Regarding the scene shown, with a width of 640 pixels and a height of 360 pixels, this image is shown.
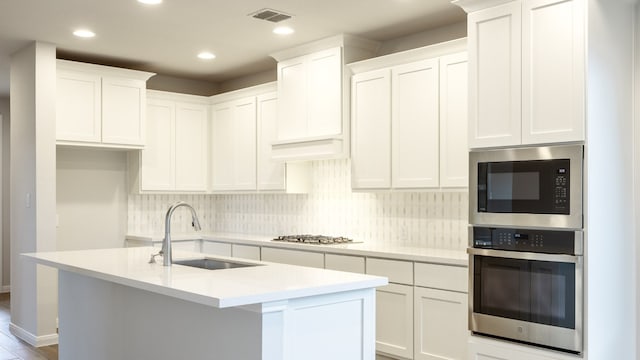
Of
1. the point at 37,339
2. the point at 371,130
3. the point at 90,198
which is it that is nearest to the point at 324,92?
the point at 371,130

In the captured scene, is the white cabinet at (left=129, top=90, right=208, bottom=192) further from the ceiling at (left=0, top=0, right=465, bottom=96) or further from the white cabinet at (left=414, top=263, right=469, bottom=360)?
Answer: the white cabinet at (left=414, top=263, right=469, bottom=360)

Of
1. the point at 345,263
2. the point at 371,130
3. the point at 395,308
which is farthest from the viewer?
the point at 371,130

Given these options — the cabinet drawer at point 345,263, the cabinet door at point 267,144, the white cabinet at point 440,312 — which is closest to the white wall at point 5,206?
the cabinet door at point 267,144

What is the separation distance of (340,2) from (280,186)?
84.4 inches

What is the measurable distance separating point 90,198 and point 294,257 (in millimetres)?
2426

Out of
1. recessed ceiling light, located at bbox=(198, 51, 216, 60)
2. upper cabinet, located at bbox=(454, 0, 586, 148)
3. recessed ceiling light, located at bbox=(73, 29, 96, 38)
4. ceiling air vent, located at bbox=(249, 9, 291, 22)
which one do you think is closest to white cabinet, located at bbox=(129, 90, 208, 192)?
recessed ceiling light, located at bbox=(198, 51, 216, 60)

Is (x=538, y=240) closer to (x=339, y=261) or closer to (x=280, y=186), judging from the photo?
(x=339, y=261)

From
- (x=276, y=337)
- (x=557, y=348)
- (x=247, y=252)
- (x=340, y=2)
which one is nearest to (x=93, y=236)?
(x=247, y=252)

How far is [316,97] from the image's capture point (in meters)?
4.97

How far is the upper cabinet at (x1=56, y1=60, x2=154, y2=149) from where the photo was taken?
207 inches

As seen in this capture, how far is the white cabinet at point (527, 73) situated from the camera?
3.00 meters

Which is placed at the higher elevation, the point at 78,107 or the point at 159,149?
the point at 78,107

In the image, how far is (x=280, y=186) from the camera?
561 centimetres

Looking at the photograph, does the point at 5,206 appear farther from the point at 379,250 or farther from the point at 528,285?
the point at 528,285
